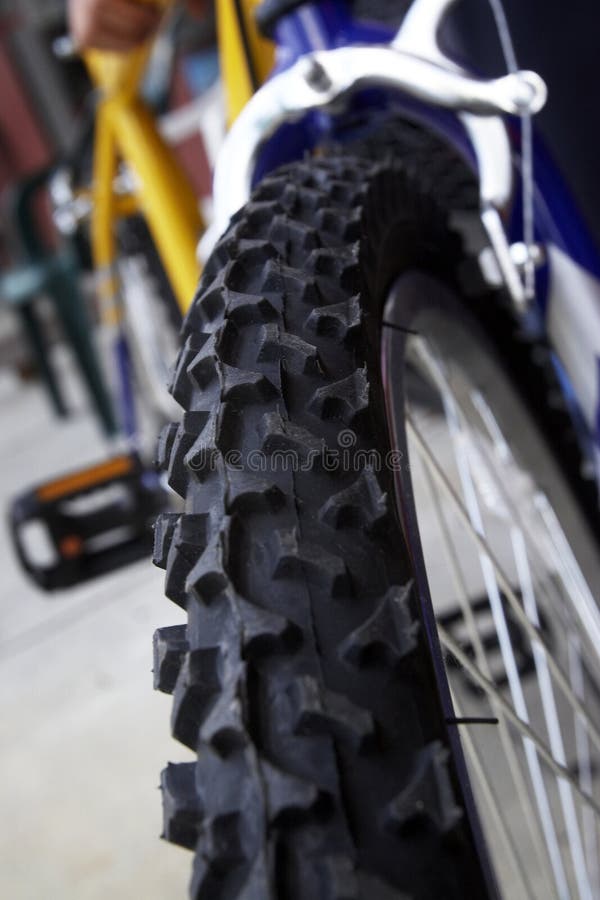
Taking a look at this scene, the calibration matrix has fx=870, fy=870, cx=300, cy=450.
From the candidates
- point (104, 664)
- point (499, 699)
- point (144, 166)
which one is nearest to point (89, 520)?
point (104, 664)

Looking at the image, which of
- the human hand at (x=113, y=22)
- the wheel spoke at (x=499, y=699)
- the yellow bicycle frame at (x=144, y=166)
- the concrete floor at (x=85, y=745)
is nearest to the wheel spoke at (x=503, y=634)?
the wheel spoke at (x=499, y=699)

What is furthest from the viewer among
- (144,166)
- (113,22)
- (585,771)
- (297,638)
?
(144,166)

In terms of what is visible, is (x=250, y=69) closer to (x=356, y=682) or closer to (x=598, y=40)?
(x=598, y=40)

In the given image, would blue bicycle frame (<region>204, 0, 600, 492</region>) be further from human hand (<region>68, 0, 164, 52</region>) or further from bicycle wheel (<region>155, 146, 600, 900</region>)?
human hand (<region>68, 0, 164, 52</region>)

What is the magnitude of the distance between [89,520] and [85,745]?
1.04 ft

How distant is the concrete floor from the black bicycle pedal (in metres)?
0.14

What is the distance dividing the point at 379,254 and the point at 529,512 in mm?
455

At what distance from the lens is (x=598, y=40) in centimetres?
77

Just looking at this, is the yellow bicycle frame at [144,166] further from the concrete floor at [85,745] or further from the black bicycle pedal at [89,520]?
the concrete floor at [85,745]

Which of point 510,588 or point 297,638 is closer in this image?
point 297,638

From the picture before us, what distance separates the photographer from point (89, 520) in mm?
1281

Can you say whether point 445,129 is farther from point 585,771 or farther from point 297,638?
point 585,771

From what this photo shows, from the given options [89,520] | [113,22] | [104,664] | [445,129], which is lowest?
[104,664]

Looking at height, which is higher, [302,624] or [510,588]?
[302,624]
